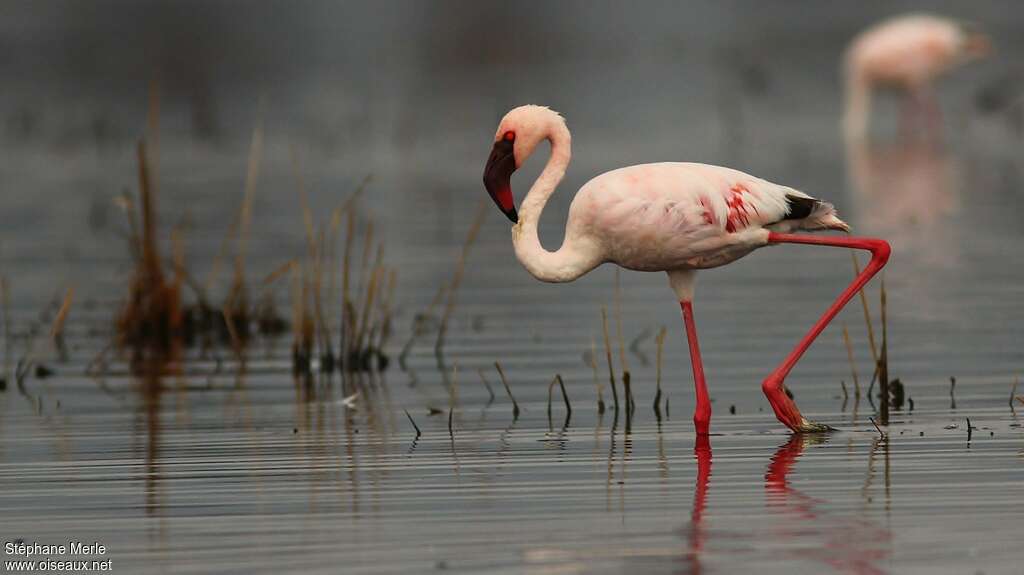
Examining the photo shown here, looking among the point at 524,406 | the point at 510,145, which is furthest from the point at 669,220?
the point at 524,406

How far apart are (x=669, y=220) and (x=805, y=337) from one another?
35.9 inches

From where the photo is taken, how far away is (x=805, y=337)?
9.20 metres

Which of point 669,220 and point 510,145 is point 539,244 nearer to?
point 510,145

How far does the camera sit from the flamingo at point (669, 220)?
28.7 feet

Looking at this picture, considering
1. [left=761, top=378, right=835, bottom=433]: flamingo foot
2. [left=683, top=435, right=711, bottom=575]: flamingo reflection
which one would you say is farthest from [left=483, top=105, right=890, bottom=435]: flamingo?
[left=683, top=435, right=711, bottom=575]: flamingo reflection

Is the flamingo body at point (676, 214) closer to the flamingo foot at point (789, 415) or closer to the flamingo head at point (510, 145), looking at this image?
the flamingo head at point (510, 145)

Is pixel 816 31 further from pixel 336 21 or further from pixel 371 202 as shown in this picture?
pixel 371 202

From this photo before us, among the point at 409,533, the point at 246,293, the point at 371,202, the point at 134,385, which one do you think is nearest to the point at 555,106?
the point at 371,202

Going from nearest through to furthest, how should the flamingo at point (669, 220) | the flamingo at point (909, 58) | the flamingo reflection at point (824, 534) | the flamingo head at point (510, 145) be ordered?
the flamingo reflection at point (824, 534), the flamingo at point (669, 220), the flamingo head at point (510, 145), the flamingo at point (909, 58)

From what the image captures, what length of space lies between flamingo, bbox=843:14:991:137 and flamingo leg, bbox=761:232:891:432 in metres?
17.6

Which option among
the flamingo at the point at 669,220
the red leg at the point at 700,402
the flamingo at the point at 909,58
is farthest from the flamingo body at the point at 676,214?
the flamingo at the point at 909,58

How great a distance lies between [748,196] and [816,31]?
119 feet

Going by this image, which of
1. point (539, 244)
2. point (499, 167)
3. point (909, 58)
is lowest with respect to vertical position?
point (539, 244)

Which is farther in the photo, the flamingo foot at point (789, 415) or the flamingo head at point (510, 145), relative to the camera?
the flamingo head at point (510, 145)
